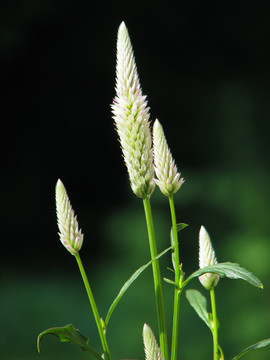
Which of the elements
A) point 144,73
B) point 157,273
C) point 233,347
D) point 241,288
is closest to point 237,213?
point 241,288

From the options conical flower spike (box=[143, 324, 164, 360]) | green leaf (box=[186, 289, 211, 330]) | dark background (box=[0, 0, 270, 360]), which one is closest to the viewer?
conical flower spike (box=[143, 324, 164, 360])

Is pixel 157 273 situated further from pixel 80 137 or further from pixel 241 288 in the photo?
pixel 80 137

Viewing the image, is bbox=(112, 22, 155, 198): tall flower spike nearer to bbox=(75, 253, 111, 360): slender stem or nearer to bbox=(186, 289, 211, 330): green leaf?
bbox=(75, 253, 111, 360): slender stem

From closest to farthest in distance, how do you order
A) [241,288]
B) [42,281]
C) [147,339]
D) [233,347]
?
[147,339] < [233,347] < [241,288] < [42,281]

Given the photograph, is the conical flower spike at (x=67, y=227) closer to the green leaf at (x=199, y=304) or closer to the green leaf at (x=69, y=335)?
the green leaf at (x=69, y=335)

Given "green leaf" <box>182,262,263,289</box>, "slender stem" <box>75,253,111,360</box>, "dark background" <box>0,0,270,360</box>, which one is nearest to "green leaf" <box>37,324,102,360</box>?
"slender stem" <box>75,253,111,360</box>

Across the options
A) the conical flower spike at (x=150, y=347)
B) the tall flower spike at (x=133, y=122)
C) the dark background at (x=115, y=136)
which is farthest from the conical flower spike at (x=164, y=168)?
the dark background at (x=115, y=136)

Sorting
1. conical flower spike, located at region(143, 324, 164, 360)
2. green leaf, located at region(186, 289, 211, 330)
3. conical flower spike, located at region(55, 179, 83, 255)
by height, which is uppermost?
conical flower spike, located at region(55, 179, 83, 255)
